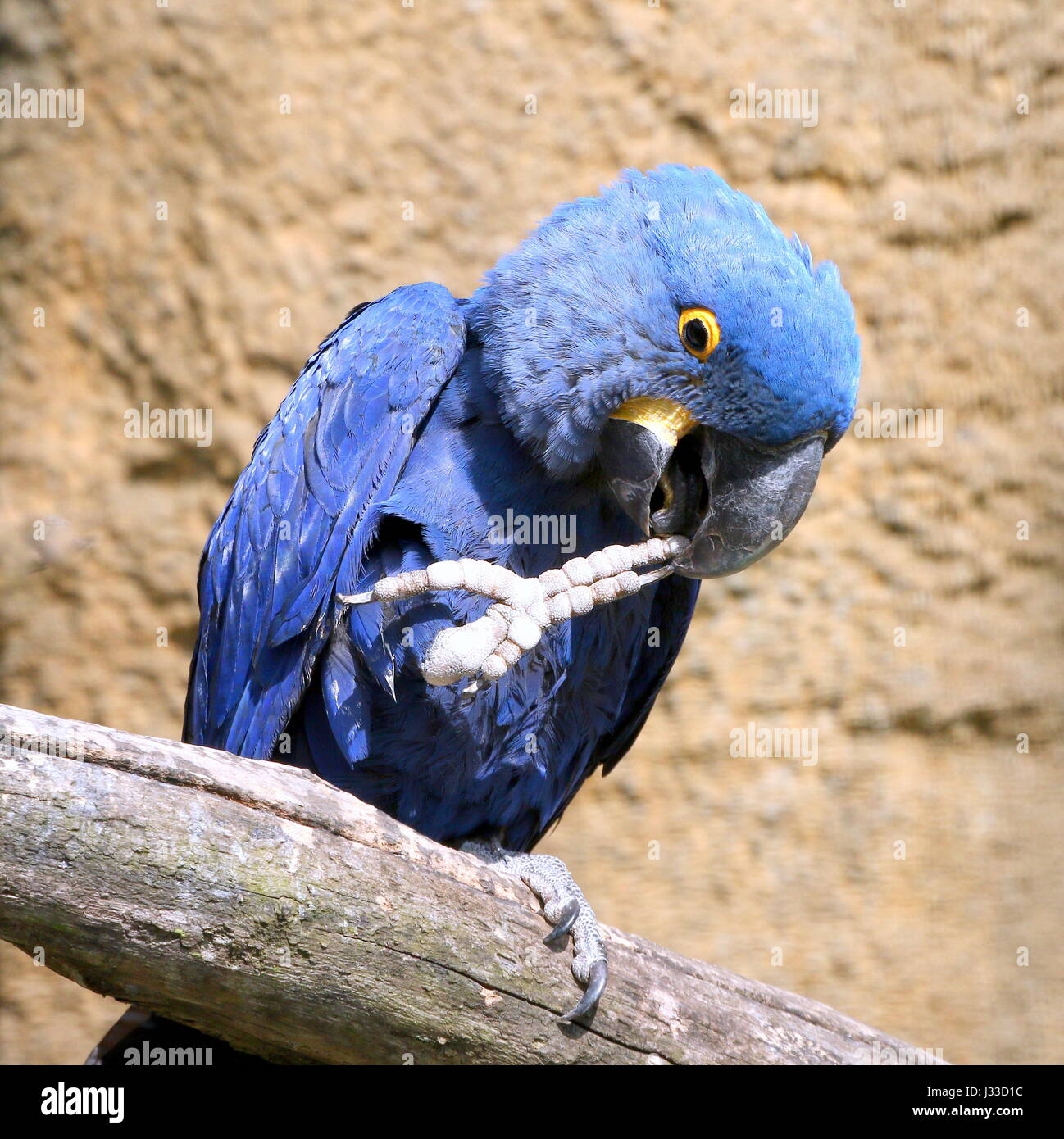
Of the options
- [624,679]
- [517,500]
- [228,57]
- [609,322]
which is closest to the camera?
[609,322]

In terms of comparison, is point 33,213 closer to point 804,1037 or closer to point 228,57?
point 228,57

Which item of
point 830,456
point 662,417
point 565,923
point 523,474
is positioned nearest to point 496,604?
point 523,474

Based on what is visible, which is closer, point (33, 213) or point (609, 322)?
point (609, 322)

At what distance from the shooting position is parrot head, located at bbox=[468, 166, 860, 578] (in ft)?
7.39

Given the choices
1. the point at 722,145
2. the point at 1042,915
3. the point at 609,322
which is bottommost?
the point at 1042,915

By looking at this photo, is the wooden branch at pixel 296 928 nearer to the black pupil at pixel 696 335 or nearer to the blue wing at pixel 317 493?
the blue wing at pixel 317 493

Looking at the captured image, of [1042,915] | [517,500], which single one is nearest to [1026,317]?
[1042,915]

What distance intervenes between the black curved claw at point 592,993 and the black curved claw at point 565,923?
81 millimetres

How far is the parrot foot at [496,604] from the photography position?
2.06m

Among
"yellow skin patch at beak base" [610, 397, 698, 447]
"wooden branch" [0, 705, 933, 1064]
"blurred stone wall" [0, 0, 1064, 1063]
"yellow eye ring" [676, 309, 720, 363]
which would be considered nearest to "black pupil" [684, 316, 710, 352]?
"yellow eye ring" [676, 309, 720, 363]

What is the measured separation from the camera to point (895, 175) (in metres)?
4.06

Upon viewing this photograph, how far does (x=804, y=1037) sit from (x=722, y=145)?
294 cm

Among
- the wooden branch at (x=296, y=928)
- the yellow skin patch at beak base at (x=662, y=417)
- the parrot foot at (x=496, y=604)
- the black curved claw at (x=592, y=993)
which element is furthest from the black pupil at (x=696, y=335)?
the black curved claw at (x=592, y=993)

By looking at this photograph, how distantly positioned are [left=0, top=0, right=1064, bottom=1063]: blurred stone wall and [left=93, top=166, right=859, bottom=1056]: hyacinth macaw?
1.38 m
